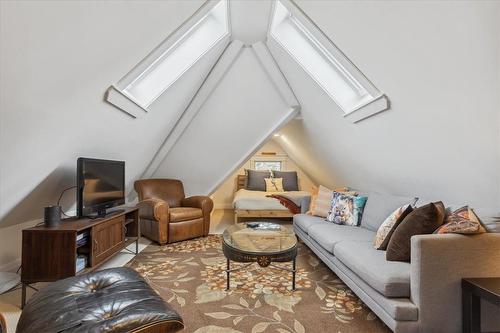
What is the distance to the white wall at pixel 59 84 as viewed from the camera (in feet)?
4.54

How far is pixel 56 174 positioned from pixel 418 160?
10.7ft

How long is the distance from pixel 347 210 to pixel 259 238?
3.72ft

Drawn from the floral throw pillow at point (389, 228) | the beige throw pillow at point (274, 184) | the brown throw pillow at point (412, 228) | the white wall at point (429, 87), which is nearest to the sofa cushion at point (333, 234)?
the floral throw pillow at point (389, 228)

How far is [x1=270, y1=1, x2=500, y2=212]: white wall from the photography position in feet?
4.58

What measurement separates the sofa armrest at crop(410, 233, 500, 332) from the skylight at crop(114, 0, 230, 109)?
2.55m

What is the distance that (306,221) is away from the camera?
10.9ft

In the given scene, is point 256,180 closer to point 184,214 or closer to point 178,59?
point 184,214

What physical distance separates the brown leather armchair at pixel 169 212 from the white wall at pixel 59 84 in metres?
1.01

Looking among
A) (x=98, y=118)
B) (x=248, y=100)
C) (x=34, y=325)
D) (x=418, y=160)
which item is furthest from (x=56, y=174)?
(x=418, y=160)

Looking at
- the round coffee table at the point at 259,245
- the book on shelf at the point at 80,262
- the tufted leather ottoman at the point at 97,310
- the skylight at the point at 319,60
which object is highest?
the skylight at the point at 319,60

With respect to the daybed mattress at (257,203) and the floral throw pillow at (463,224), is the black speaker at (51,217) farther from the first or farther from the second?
the daybed mattress at (257,203)

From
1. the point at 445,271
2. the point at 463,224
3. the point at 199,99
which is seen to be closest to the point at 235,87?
the point at 199,99

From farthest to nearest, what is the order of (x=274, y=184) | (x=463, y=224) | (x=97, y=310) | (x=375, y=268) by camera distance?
(x=274, y=184) < (x=375, y=268) < (x=463, y=224) < (x=97, y=310)

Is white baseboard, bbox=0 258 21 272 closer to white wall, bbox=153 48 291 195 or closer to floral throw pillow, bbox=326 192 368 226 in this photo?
white wall, bbox=153 48 291 195
